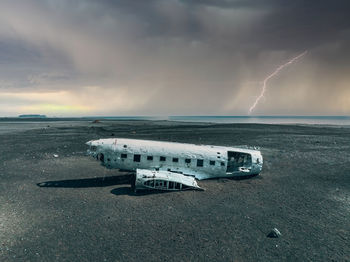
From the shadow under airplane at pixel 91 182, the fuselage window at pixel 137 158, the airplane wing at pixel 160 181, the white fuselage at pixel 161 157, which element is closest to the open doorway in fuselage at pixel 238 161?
the white fuselage at pixel 161 157

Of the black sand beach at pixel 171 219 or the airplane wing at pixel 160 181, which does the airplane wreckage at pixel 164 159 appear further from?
the black sand beach at pixel 171 219

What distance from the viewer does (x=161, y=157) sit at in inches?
837

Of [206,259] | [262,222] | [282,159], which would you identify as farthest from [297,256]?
[282,159]

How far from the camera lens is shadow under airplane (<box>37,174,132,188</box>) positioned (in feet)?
70.9

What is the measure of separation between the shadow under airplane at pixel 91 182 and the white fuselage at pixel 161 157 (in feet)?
7.60

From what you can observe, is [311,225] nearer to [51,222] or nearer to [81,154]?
[51,222]

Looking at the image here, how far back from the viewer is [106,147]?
2095 cm

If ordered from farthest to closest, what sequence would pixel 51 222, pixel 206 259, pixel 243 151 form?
pixel 243 151
pixel 51 222
pixel 206 259

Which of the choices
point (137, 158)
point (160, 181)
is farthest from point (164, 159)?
point (137, 158)

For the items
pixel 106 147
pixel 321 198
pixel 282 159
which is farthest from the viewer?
pixel 282 159

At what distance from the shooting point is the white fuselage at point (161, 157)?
21.0 m

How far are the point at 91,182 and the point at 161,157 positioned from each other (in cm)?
781

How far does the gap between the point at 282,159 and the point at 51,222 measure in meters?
31.9

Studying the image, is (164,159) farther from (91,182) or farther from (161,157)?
(91,182)
